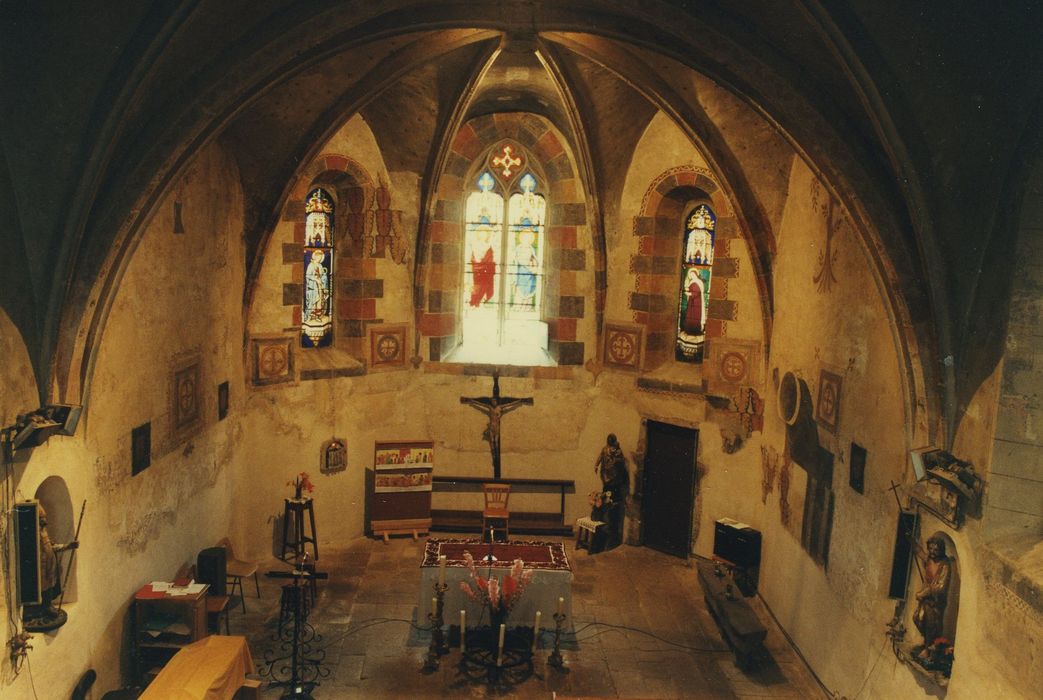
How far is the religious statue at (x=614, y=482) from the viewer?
13.5 m

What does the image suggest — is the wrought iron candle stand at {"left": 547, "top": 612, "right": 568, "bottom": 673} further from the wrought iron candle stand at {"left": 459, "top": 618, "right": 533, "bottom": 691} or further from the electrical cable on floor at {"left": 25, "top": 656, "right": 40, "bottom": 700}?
the electrical cable on floor at {"left": 25, "top": 656, "right": 40, "bottom": 700}

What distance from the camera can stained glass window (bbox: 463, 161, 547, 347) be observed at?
14.5m

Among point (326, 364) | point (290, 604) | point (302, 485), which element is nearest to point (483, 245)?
point (326, 364)

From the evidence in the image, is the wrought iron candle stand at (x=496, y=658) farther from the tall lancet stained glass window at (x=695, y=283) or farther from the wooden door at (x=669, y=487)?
the tall lancet stained glass window at (x=695, y=283)

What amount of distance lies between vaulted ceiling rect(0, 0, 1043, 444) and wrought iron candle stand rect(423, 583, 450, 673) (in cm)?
427

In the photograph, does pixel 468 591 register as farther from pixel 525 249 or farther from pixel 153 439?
pixel 525 249

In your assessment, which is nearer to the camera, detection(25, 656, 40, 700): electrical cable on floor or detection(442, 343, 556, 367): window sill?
detection(25, 656, 40, 700): electrical cable on floor

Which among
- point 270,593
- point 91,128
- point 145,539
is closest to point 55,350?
point 91,128

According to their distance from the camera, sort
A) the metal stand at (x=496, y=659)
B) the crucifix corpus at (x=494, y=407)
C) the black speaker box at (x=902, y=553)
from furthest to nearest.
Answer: the crucifix corpus at (x=494, y=407) → the metal stand at (x=496, y=659) → the black speaker box at (x=902, y=553)

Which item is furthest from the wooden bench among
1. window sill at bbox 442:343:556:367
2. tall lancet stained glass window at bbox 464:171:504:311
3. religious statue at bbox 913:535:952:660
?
tall lancet stained glass window at bbox 464:171:504:311

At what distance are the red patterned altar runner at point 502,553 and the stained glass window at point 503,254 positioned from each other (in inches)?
171

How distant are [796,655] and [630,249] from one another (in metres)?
5.82

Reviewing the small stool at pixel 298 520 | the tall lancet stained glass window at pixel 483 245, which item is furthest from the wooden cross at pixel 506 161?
the small stool at pixel 298 520

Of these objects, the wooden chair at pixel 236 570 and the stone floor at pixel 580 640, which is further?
the wooden chair at pixel 236 570
